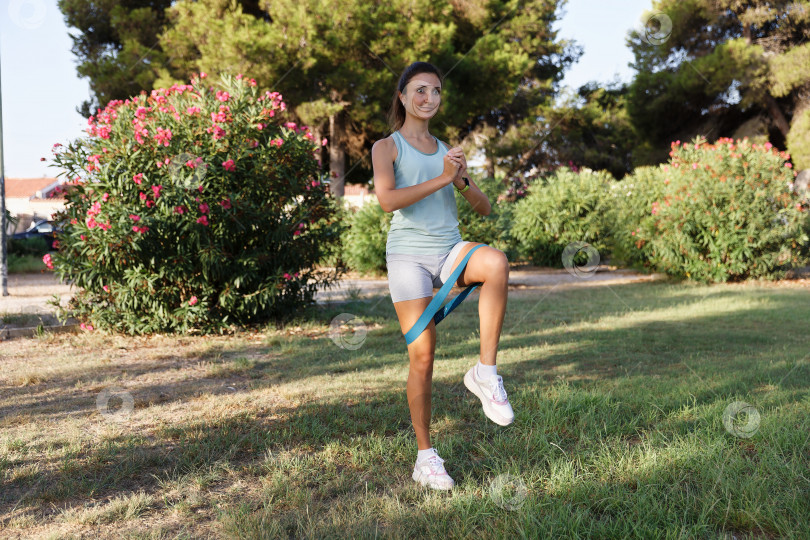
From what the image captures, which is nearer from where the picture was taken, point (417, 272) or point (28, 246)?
point (417, 272)

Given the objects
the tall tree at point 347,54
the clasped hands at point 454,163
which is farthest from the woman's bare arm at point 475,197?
the tall tree at point 347,54

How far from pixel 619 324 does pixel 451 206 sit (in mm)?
5022

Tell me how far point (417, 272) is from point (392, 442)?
1.05 m

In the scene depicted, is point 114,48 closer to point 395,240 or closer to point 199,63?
point 199,63

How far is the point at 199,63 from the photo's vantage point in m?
17.1

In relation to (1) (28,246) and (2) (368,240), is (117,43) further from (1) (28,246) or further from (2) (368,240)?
(2) (368,240)

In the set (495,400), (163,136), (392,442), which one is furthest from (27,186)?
(495,400)

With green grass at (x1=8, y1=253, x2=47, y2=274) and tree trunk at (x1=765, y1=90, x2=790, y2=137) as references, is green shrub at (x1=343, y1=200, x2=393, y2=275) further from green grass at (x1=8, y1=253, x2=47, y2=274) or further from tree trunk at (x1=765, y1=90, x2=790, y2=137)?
tree trunk at (x1=765, y1=90, x2=790, y2=137)

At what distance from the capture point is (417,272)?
2.73 m

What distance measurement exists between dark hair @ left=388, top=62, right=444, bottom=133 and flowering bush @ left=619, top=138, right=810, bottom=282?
30.0 ft

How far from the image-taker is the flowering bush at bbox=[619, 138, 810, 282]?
423 inches

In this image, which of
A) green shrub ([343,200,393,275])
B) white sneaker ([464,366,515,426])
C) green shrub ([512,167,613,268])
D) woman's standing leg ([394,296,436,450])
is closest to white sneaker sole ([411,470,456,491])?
woman's standing leg ([394,296,436,450])

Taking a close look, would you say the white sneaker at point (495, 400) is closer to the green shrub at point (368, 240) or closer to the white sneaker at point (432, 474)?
the white sneaker at point (432, 474)

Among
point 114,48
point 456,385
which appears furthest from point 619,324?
point 114,48
